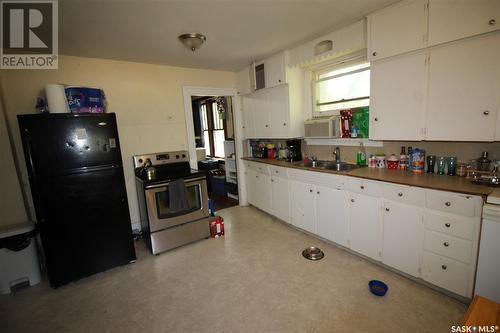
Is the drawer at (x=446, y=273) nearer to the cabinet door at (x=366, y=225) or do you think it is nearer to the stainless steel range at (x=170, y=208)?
the cabinet door at (x=366, y=225)

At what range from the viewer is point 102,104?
2.78 m

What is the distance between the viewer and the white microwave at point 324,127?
3.09 m

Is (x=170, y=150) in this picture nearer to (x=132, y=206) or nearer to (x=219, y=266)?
(x=132, y=206)

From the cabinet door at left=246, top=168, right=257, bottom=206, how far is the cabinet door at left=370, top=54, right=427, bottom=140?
2.12m

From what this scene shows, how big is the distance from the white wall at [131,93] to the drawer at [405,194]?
114 inches

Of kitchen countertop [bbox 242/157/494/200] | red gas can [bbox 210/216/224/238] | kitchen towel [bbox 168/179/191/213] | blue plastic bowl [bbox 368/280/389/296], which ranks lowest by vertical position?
blue plastic bowl [bbox 368/280/389/296]

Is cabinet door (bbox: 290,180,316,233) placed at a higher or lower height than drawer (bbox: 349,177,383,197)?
lower

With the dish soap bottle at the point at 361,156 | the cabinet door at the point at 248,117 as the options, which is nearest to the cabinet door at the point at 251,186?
the cabinet door at the point at 248,117

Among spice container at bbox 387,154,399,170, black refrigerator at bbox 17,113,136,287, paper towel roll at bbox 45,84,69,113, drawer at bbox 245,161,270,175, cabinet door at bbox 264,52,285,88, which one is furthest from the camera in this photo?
drawer at bbox 245,161,270,175

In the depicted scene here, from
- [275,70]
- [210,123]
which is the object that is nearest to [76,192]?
[275,70]

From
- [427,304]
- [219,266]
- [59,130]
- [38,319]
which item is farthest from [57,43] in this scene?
[427,304]

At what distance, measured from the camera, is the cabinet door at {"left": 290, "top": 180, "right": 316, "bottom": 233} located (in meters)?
3.04

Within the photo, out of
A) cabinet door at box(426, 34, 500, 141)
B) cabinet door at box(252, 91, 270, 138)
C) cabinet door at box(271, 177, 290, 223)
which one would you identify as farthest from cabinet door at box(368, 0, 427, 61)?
cabinet door at box(271, 177, 290, 223)

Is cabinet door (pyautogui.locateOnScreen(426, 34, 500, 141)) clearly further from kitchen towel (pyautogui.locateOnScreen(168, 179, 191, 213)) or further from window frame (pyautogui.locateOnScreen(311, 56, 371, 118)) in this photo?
kitchen towel (pyautogui.locateOnScreen(168, 179, 191, 213))
